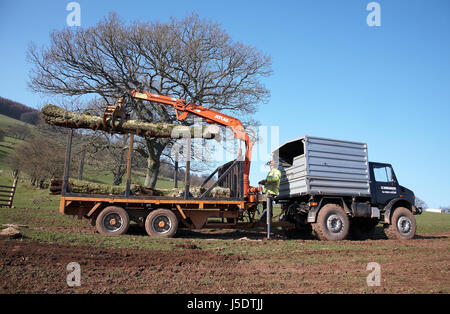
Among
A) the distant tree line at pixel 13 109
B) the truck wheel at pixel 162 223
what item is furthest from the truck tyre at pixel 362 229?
the distant tree line at pixel 13 109

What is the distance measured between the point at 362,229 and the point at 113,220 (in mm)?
9670

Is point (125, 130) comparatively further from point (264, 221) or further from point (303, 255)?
point (303, 255)

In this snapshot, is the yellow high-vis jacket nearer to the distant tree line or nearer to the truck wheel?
the truck wheel

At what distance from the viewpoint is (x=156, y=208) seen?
998 cm

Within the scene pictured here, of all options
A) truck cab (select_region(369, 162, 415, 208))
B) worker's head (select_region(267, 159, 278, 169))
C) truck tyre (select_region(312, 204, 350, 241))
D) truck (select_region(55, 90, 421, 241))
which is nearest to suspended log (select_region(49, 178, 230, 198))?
truck (select_region(55, 90, 421, 241))

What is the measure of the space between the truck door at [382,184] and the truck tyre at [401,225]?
60 centimetres

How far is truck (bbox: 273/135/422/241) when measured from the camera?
34.9 ft

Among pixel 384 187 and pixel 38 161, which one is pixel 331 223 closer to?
pixel 384 187

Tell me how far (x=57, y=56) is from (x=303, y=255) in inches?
610

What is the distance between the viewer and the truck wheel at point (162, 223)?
964 cm

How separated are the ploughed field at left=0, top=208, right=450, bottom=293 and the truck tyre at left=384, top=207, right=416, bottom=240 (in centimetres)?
195

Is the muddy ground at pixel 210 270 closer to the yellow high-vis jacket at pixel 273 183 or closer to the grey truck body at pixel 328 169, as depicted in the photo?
the yellow high-vis jacket at pixel 273 183
